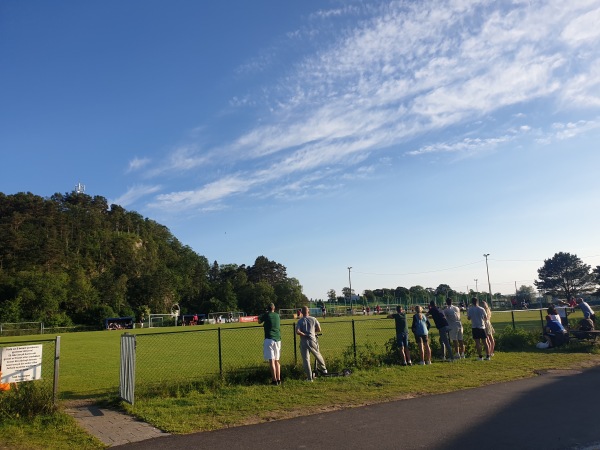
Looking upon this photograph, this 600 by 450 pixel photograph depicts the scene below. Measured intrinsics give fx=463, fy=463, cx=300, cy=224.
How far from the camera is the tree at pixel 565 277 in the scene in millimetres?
106875

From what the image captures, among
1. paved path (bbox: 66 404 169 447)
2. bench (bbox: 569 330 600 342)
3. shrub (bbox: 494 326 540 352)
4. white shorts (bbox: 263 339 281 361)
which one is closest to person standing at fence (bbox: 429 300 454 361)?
shrub (bbox: 494 326 540 352)

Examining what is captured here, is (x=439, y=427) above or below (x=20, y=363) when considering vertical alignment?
below

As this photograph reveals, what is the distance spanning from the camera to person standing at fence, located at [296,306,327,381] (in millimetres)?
10547

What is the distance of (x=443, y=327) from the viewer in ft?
43.0

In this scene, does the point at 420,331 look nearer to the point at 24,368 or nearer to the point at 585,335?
the point at 585,335

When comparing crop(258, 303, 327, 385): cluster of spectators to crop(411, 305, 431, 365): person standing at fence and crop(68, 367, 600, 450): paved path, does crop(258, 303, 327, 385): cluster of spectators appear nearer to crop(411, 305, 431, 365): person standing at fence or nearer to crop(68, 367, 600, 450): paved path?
crop(68, 367, 600, 450): paved path

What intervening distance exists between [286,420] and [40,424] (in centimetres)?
384

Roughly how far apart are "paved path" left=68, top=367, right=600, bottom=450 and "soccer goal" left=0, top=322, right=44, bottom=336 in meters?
46.8

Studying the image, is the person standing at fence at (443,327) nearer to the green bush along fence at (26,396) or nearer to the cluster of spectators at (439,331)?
the cluster of spectators at (439,331)

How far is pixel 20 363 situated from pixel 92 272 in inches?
4008

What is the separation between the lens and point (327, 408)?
8086mm

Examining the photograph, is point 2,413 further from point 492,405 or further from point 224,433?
point 492,405

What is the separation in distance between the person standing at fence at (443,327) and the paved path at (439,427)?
4.13 m

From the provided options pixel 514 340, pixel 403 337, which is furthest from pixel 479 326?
pixel 514 340
